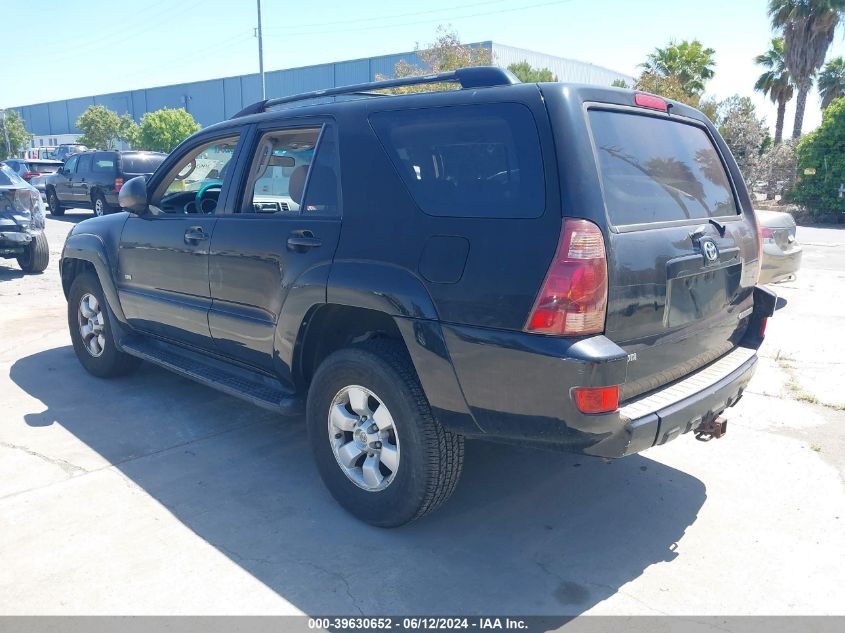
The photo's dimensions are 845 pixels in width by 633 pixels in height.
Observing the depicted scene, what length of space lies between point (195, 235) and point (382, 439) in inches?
73.7

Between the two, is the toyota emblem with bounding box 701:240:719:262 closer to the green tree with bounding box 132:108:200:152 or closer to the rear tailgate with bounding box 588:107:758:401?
the rear tailgate with bounding box 588:107:758:401

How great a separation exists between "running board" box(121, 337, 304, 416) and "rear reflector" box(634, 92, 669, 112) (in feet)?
7.40

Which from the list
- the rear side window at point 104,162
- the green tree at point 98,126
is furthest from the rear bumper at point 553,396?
the green tree at point 98,126

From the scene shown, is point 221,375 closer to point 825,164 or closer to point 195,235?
point 195,235

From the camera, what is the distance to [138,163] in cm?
1833

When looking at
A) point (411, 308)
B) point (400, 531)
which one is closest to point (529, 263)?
point (411, 308)

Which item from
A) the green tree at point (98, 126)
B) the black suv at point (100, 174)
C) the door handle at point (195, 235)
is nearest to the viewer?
the door handle at point (195, 235)

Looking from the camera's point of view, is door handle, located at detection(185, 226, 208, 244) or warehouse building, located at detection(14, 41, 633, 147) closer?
door handle, located at detection(185, 226, 208, 244)

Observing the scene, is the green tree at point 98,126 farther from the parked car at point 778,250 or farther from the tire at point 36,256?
the parked car at point 778,250

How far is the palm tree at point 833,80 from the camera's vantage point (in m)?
34.8

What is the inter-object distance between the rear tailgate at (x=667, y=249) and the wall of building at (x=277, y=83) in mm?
29982

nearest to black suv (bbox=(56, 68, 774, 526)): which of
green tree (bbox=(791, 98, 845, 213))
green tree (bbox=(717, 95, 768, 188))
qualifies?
green tree (bbox=(791, 98, 845, 213))

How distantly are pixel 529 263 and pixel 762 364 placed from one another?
445 cm

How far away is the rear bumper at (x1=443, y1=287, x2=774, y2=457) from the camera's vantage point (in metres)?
2.59
